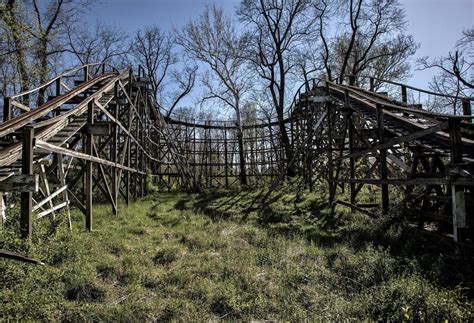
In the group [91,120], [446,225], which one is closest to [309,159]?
[446,225]

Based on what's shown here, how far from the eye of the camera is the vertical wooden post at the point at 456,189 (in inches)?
213

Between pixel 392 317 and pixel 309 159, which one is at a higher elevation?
pixel 309 159

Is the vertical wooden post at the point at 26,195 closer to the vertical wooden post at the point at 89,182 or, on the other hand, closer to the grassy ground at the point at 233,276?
the grassy ground at the point at 233,276

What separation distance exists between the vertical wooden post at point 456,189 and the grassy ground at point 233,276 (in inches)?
24.1

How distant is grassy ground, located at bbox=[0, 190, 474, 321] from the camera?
4.23 metres

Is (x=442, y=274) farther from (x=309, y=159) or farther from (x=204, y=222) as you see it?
(x=309, y=159)

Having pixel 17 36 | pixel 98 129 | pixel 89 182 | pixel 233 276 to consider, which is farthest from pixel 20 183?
pixel 17 36

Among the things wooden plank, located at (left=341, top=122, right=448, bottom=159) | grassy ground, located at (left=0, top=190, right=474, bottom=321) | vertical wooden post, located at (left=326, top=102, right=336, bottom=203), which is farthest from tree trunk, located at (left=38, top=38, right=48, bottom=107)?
wooden plank, located at (left=341, top=122, right=448, bottom=159)

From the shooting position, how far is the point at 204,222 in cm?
1009

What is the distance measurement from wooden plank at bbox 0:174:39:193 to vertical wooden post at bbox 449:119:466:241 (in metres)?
6.74

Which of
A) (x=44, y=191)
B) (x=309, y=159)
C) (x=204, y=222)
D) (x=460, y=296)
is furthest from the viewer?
(x=309, y=159)

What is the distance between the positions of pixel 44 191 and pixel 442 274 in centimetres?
839

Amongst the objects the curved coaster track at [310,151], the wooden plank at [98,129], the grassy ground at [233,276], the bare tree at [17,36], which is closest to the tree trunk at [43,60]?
the bare tree at [17,36]

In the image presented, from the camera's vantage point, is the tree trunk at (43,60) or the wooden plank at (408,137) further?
the tree trunk at (43,60)
